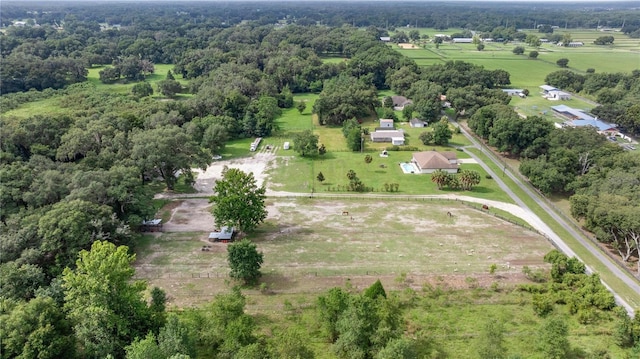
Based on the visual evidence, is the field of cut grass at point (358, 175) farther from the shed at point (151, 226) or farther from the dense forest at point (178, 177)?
the shed at point (151, 226)

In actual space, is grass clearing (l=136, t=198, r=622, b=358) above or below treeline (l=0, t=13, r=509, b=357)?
below

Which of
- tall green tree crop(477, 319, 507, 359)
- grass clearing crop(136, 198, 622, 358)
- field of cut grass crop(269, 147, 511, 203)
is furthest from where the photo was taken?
field of cut grass crop(269, 147, 511, 203)

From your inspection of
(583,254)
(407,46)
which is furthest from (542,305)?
(407,46)

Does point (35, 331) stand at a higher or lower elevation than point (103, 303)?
lower

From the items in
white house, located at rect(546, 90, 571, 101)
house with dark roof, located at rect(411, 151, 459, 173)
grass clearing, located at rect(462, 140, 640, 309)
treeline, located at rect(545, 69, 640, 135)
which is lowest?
grass clearing, located at rect(462, 140, 640, 309)

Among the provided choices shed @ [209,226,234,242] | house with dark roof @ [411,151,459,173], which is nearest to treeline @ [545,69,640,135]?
house with dark roof @ [411,151,459,173]

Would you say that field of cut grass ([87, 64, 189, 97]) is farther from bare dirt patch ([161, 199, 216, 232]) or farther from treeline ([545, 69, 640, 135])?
treeline ([545, 69, 640, 135])

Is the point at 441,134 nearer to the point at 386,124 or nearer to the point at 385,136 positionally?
the point at 385,136

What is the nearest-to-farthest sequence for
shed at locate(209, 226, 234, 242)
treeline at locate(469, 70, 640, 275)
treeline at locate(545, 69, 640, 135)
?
treeline at locate(469, 70, 640, 275)
shed at locate(209, 226, 234, 242)
treeline at locate(545, 69, 640, 135)
